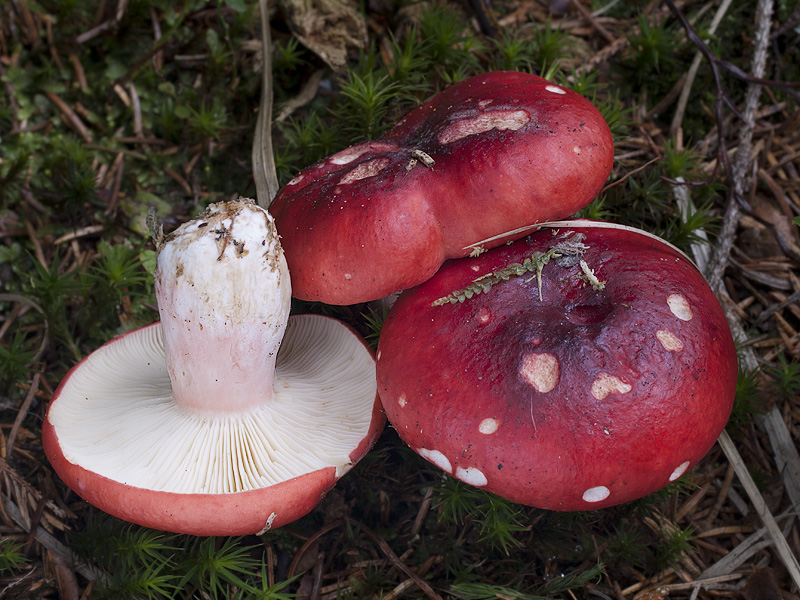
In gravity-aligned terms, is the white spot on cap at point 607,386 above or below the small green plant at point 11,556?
above

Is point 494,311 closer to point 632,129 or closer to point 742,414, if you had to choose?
point 742,414

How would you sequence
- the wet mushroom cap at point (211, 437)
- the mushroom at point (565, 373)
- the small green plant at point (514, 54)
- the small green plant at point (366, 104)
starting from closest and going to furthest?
the mushroom at point (565, 373)
the wet mushroom cap at point (211, 437)
the small green plant at point (366, 104)
the small green plant at point (514, 54)

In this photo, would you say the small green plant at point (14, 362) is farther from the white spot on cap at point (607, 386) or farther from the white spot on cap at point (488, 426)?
the white spot on cap at point (607, 386)

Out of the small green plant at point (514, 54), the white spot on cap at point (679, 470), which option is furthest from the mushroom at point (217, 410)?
the small green plant at point (514, 54)

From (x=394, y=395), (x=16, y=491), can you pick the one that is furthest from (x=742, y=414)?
(x=16, y=491)

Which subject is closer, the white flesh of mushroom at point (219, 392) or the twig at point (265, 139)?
the white flesh of mushroom at point (219, 392)

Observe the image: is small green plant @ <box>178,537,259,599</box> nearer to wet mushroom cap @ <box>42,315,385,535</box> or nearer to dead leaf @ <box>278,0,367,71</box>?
wet mushroom cap @ <box>42,315,385,535</box>
